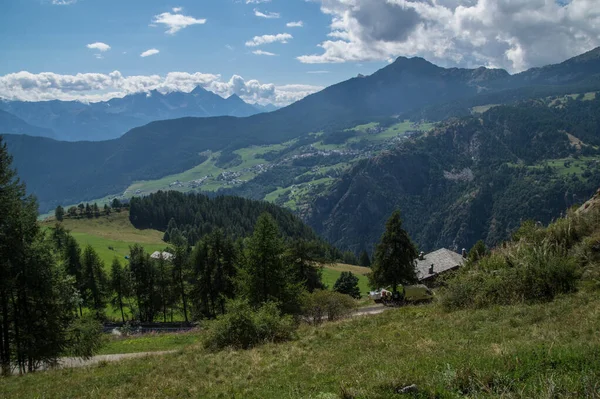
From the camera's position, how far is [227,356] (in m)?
15.7

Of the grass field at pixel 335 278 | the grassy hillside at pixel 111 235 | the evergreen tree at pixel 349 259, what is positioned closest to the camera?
the grass field at pixel 335 278

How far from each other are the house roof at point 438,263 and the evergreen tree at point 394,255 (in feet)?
74.1

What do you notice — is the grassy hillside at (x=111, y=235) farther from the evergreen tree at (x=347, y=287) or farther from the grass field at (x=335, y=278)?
the evergreen tree at (x=347, y=287)

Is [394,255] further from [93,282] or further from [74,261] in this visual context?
[74,261]

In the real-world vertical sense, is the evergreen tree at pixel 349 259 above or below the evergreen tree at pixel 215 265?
below

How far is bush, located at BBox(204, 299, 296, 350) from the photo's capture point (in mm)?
18047

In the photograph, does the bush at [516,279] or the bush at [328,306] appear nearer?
the bush at [516,279]

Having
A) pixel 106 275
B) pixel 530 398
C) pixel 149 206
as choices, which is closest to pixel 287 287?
pixel 530 398

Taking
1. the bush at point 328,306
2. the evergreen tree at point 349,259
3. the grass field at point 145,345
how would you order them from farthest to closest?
the evergreen tree at point 349,259 < the grass field at point 145,345 < the bush at point 328,306

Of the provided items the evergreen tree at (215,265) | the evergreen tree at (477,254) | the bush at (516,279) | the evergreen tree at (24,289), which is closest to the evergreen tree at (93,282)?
the evergreen tree at (215,265)

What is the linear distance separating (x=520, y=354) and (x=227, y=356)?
11012mm

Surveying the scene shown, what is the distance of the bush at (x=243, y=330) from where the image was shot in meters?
18.0

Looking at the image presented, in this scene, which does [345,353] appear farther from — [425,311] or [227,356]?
[425,311]

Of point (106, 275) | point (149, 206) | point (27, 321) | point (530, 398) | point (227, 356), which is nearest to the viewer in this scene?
point (530, 398)
